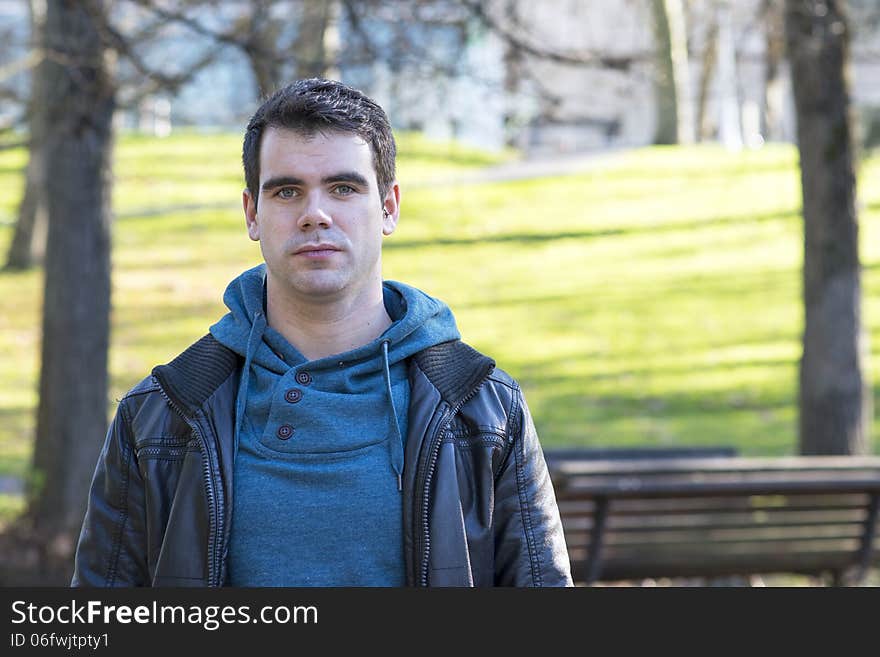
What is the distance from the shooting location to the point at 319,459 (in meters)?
2.77

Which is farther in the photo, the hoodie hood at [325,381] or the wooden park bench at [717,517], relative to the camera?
the wooden park bench at [717,517]

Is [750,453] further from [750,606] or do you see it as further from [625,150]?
[625,150]

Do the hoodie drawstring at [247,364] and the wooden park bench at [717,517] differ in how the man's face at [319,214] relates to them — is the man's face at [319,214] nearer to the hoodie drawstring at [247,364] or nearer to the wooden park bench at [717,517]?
the hoodie drawstring at [247,364]

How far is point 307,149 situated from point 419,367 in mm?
501

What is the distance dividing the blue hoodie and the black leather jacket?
0.11ft

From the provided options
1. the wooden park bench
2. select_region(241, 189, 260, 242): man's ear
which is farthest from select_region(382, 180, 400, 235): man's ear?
the wooden park bench

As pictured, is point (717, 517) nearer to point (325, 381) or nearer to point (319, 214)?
point (325, 381)

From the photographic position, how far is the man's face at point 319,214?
283 centimetres

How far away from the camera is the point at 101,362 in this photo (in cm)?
995

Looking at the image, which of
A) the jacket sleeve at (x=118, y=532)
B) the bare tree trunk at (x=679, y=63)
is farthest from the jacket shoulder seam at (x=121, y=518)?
the bare tree trunk at (x=679, y=63)

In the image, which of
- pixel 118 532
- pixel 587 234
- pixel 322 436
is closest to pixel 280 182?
pixel 322 436

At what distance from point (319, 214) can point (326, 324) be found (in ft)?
0.78

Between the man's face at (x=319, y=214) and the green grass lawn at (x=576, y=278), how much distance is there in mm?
10862

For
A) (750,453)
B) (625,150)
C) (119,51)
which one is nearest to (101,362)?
(119,51)
